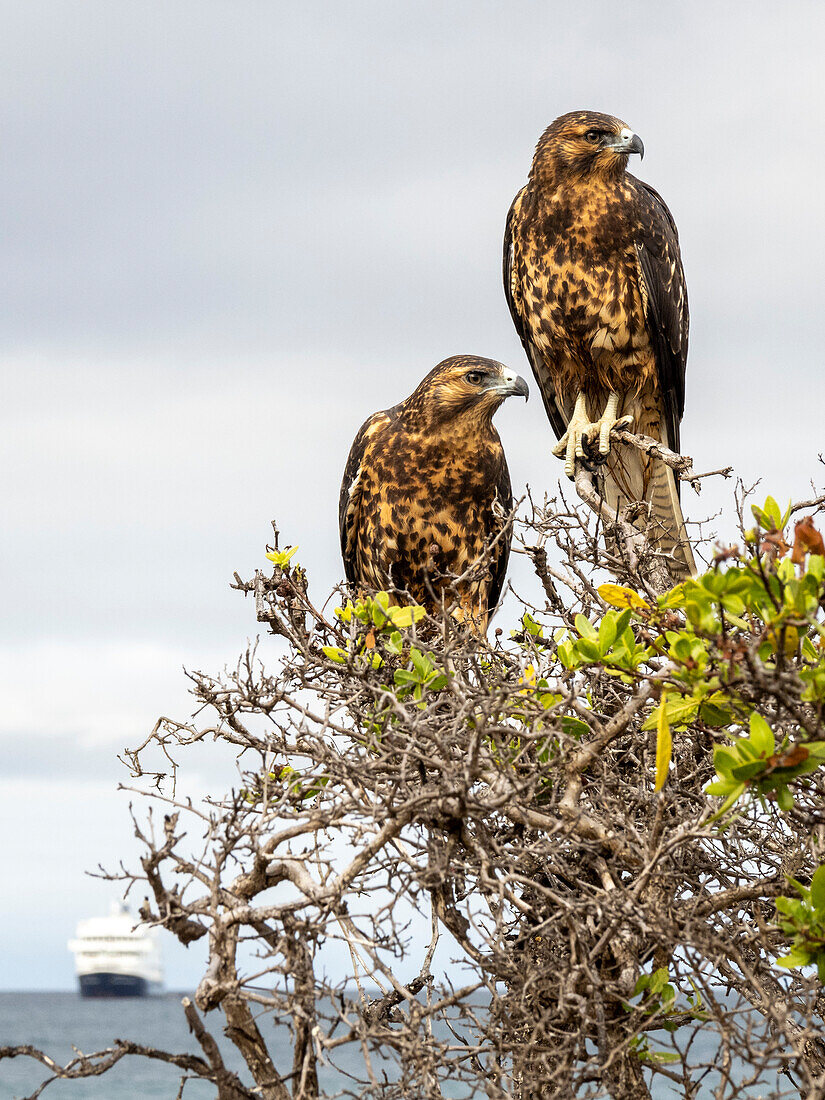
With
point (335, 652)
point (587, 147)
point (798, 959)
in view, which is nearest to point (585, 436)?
point (587, 147)

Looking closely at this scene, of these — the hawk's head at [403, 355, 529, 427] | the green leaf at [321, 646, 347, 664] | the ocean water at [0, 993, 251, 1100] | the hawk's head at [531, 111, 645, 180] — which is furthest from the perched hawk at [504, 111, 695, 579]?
the ocean water at [0, 993, 251, 1100]

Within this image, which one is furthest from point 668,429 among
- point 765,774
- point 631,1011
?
point 765,774

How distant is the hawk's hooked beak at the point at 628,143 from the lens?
4879 millimetres

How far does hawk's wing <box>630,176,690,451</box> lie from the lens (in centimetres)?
502

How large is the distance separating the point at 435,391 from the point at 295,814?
104 inches

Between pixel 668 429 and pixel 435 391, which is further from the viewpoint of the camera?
pixel 668 429

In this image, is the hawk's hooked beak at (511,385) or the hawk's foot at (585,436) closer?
the hawk's hooked beak at (511,385)

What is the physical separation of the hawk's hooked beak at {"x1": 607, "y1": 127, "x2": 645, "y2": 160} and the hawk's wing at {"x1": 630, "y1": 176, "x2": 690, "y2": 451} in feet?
0.71

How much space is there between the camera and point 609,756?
2.74 m

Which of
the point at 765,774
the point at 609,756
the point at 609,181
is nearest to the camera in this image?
the point at 765,774

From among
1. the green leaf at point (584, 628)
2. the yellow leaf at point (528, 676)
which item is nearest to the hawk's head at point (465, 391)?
the yellow leaf at point (528, 676)

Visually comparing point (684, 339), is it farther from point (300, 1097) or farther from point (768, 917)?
point (300, 1097)

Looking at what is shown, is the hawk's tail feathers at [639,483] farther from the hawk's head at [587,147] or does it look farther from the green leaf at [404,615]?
the green leaf at [404,615]

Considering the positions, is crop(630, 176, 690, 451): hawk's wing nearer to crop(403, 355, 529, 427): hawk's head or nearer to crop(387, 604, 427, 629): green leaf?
crop(403, 355, 529, 427): hawk's head
